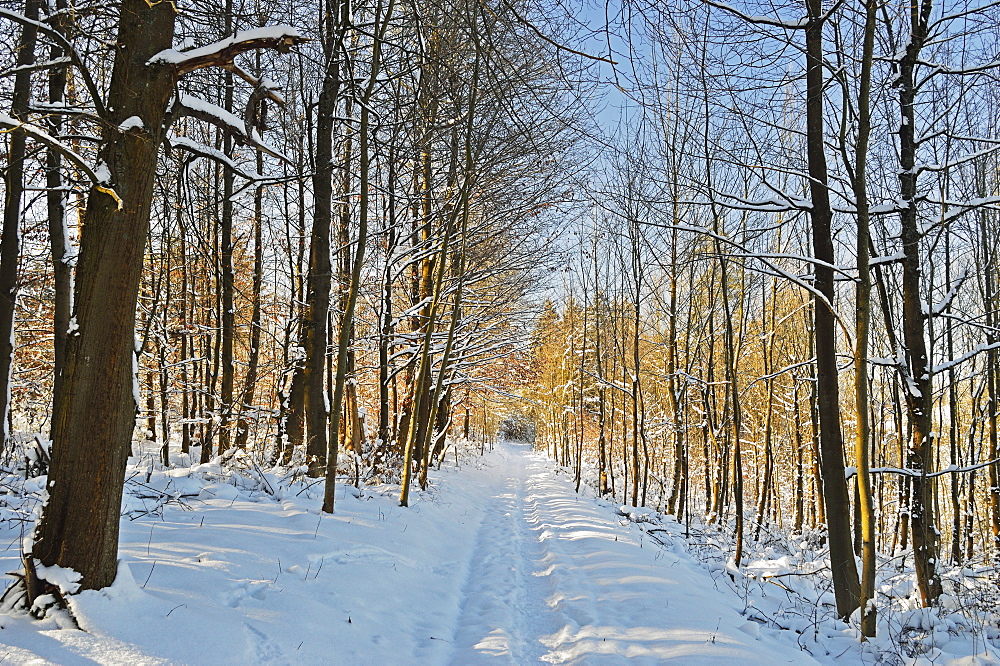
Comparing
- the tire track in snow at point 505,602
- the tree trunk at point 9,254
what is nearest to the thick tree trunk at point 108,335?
the tire track in snow at point 505,602

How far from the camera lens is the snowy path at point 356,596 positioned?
335 cm

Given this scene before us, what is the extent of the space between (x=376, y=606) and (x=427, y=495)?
610 centimetres

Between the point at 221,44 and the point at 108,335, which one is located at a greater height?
the point at 221,44

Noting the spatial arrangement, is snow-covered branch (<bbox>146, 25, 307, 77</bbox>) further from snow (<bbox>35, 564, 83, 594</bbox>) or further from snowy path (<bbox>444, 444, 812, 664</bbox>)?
snowy path (<bbox>444, 444, 812, 664</bbox>)

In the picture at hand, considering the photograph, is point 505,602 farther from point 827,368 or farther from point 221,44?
point 221,44

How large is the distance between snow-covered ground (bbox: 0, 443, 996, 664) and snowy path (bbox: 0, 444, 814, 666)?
17 mm

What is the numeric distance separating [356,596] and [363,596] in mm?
79

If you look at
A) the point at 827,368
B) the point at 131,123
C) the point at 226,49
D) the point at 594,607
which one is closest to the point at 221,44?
the point at 226,49

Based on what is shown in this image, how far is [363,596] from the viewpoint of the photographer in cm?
487

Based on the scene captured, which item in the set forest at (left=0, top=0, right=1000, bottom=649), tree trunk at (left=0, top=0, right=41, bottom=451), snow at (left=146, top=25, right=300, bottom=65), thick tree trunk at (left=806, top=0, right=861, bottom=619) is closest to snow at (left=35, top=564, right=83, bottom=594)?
forest at (left=0, top=0, right=1000, bottom=649)

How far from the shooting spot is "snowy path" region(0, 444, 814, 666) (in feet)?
11.0

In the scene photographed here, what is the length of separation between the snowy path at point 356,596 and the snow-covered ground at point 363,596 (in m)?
0.02

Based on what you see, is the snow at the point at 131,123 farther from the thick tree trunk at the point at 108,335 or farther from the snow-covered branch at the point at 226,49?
the snow-covered branch at the point at 226,49

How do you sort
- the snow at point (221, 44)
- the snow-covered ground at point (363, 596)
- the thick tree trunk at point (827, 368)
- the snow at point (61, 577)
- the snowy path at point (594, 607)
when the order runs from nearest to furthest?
1. the snow at point (61, 577)
2. the snow-covered ground at point (363, 596)
3. the snow at point (221, 44)
4. the snowy path at point (594, 607)
5. the thick tree trunk at point (827, 368)
